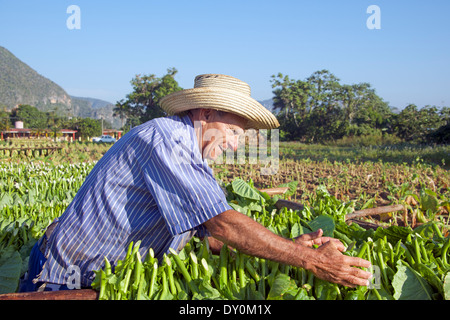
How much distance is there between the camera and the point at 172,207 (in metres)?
1.53

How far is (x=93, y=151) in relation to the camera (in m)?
15.0

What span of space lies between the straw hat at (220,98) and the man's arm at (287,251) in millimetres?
638

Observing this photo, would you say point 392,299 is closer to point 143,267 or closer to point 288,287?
point 288,287

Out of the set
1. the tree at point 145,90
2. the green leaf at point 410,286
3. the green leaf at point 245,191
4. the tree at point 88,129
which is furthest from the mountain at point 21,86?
the green leaf at point 410,286

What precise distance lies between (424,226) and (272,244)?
1292mm

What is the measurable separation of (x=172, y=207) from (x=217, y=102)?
630 millimetres

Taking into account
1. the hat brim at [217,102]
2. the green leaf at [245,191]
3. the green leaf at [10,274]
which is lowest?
the green leaf at [10,274]

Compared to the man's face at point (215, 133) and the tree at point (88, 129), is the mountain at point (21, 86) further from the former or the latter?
the man's face at point (215, 133)

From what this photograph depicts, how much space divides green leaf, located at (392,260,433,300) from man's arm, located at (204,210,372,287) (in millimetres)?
149

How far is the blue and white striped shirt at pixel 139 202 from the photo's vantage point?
4.98 feet

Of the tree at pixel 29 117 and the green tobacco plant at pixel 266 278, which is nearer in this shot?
the green tobacco plant at pixel 266 278
